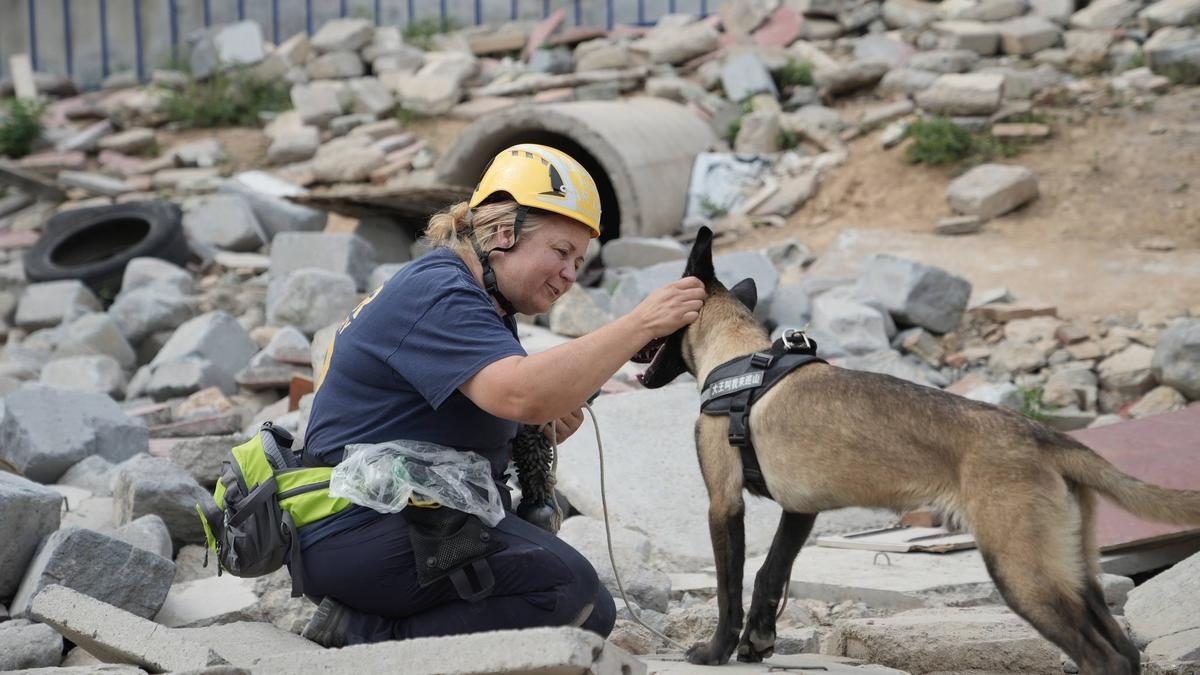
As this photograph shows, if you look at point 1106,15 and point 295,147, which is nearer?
point 1106,15

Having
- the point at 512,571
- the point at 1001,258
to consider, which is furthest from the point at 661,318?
the point at 1001,258

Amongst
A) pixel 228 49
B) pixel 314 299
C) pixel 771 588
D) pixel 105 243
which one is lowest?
pixel 105 243

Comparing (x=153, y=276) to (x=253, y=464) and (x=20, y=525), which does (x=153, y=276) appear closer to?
(x=20, y=525)

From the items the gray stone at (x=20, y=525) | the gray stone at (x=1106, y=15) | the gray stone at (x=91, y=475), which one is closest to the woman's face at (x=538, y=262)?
the gray stone at (x=20, y=525)

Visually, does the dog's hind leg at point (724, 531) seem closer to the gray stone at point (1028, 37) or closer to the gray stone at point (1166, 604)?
the gray stone at point (1166, 604)

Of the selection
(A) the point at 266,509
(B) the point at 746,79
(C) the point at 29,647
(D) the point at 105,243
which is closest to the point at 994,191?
(B) the point at 746,79

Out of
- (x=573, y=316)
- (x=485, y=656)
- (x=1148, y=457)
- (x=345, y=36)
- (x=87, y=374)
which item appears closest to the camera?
(x=485, y=656)

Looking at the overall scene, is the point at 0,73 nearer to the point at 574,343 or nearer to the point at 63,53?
the point at 63,53

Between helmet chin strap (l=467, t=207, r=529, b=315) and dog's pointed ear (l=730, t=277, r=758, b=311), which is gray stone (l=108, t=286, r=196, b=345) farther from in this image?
helmet chin strap (l=467, t=207, r=529, b=315)

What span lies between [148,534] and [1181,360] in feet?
20.2

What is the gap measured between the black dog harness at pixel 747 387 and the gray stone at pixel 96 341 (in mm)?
7436

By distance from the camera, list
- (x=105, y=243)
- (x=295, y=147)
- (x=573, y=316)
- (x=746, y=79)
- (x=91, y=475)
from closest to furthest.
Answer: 1. (x=91, y=475)
2. (x=573, y=316)
3. (x=105, y=243)
4. (x=746, y=79)
5. (x=295, y=147)

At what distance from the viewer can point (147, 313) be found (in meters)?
11.0

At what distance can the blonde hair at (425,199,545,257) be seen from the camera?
13.0ft
